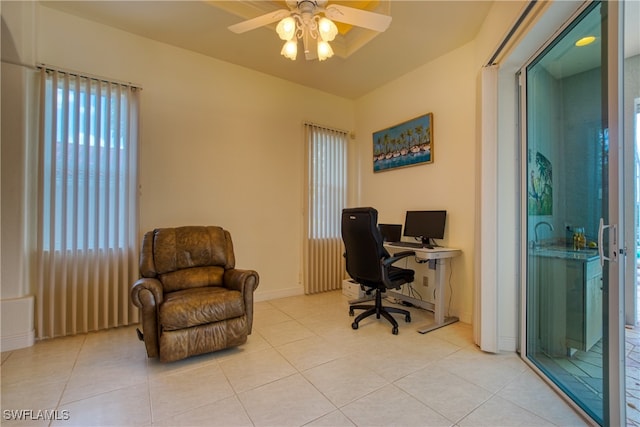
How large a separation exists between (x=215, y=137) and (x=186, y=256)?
149 cm

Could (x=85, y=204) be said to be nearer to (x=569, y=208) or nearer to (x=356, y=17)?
(x=356, y=17)

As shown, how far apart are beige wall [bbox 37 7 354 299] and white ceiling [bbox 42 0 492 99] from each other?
175 mm

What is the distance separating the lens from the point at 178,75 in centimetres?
320

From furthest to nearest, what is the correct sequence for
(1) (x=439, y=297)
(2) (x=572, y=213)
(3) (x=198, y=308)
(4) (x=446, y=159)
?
(4) (x=446, y=159) < (1) (x=439, y=297) < (3) (x=198, y=308) < (2) (x=572, y=213)

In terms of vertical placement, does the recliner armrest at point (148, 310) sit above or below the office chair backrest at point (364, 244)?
below

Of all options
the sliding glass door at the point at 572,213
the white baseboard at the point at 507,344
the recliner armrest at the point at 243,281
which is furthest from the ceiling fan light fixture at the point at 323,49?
the white baseboard at the point at 507,344

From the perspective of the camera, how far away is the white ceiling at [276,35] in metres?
2.53

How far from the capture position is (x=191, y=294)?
229 cm

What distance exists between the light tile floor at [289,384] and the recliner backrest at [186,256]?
0.62 m

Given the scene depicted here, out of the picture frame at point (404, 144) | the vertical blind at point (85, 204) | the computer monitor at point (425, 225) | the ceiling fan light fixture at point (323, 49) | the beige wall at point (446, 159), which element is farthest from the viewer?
the picture frame at point (404, 144)

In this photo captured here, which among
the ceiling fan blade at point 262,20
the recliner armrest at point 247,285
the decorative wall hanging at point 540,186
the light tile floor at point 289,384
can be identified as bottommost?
the light tile floor at point 289,384

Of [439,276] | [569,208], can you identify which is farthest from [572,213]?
[439,276]

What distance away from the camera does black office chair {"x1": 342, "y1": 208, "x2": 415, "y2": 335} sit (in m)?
2.69

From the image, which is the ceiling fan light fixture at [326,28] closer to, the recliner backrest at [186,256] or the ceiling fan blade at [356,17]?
the ceiling fan blade at [356,17]
